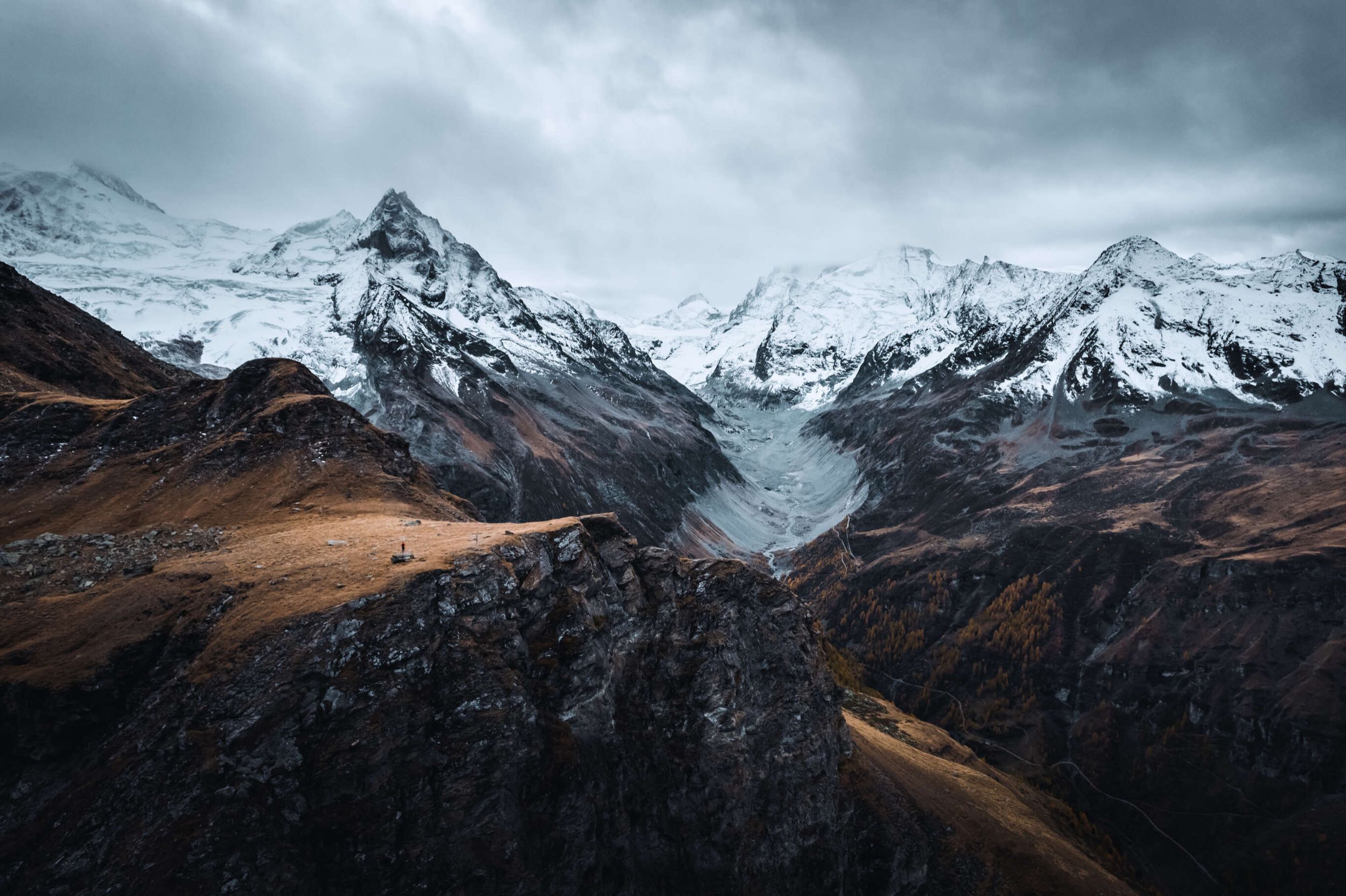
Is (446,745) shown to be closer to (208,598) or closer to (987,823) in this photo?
(208,598)

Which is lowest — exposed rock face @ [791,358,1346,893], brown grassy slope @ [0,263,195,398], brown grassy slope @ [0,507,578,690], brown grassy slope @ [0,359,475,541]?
exposed rock face @ [791,358,1346,893]

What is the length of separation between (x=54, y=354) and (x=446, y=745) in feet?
297

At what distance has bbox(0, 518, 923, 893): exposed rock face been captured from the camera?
24.7m

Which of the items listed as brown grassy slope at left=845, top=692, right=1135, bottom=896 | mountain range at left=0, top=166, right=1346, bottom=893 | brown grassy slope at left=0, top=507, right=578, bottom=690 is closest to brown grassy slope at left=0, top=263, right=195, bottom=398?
mountain range at left=0, top=166, right=1346, bottom=893

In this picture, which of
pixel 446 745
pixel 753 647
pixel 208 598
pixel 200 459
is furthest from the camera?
pixel 200 459

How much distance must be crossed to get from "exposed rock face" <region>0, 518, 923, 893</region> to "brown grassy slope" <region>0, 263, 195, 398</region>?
6236 cm

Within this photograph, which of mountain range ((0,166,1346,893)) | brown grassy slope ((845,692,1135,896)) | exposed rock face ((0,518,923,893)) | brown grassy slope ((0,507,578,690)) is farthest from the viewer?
brown grassy slope ((845,692,1135,896))

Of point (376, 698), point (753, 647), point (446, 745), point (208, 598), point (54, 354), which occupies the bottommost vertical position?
point (446, 745)

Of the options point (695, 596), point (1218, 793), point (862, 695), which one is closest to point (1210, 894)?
point (1218, 793)

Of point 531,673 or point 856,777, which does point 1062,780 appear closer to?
point 856,777

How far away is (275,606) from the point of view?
100ft

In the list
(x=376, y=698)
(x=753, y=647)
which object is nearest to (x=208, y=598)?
(x=376, y=698)

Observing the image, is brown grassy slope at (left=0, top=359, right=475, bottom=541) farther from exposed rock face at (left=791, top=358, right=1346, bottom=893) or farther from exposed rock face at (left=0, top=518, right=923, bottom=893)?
exposed rock face at (left=791, top=358, right=1346, bottom=893)

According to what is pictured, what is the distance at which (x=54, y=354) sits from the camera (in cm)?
7738
